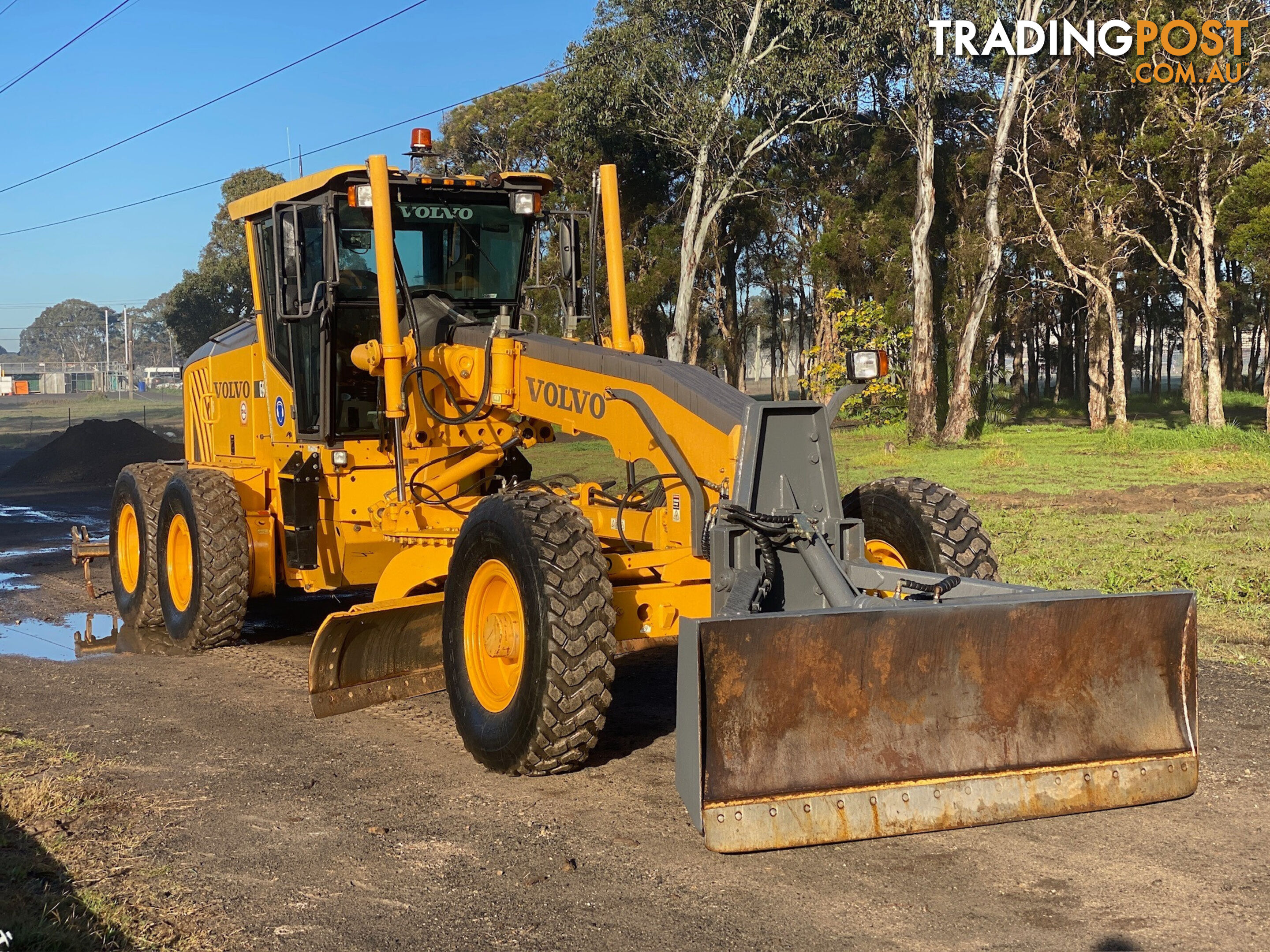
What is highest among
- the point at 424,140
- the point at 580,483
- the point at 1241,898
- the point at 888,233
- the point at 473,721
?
the point at 888,233

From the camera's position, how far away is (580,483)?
786 cm

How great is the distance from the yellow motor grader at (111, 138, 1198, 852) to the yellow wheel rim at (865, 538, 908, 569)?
3 centimetres

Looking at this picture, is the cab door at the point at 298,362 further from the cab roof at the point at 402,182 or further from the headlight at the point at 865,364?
the headlight at the point at 865,364

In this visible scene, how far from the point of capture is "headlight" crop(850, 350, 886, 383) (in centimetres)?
616

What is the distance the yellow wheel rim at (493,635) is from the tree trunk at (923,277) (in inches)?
1121

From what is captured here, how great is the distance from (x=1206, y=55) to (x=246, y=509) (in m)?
28.8

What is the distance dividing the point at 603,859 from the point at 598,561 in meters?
1.37

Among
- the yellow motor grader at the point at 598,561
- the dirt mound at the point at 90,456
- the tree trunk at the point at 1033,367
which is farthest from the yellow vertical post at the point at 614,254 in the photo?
the tree trunk at the point at 1033,367

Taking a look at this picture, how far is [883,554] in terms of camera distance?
732cm

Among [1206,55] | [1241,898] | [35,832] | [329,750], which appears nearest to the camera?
[1241,898]

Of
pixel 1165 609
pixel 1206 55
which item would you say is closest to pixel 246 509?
pixel 1165 609

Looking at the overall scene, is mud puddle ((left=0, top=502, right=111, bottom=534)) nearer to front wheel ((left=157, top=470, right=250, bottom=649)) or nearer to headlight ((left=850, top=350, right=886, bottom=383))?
front wheel ((left=157, top=470, right=250, bottom=649))

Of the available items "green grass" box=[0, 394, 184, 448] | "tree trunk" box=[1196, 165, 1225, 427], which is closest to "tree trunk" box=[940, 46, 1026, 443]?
"tree trunk" box=[1196, 165, 1225, 427]

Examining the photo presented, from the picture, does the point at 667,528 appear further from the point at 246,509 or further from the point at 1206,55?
the point at 1206,55
